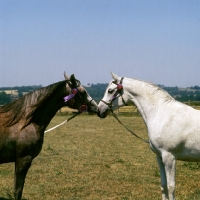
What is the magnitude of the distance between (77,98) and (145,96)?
3.95 feet

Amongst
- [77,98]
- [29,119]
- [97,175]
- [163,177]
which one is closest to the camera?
[29,119]

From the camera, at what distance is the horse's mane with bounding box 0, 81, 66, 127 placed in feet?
19.4

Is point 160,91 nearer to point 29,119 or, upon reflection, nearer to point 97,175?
point 29,119

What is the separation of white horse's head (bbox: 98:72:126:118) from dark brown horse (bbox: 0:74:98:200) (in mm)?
477

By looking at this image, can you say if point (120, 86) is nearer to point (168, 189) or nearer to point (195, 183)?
point (168, 189)

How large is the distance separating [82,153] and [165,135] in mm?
7584

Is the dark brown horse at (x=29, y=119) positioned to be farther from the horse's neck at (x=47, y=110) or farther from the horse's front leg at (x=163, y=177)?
the horse's front leg at (x=163, y=177)

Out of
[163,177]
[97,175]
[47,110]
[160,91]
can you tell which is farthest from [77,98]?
[97,175]

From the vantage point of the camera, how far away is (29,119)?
19.4 ft

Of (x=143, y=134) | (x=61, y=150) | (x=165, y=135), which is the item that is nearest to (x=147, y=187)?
(x=165, y=135)

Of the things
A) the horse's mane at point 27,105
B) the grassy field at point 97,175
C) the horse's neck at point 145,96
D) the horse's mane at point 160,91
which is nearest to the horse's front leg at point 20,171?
the horse's mane at point 27,105

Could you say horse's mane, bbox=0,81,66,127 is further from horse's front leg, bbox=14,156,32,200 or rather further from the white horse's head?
the white horse's head

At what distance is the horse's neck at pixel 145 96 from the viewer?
628 cm

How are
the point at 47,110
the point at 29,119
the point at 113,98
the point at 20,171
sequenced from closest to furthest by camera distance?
1. the point at 20,171
2. the point at 29,119
3. the point at 47,110
4. the point at 113,98
